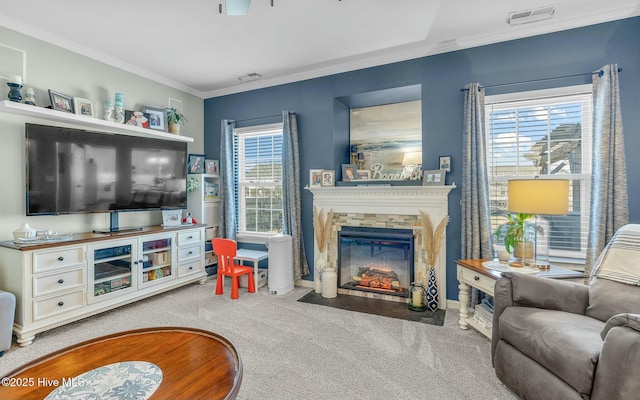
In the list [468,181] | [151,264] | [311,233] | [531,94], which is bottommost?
[151,264]

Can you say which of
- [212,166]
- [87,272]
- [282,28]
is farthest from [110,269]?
[282,28]

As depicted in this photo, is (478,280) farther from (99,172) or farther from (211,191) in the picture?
(99,172)

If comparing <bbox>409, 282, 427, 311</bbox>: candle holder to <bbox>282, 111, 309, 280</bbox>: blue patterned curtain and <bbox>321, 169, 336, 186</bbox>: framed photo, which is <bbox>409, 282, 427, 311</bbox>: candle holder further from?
<bbox>321, 169, 336, 186</bbox>: framed photo

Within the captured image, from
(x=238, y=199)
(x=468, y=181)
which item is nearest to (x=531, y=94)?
(x=468, y=181)

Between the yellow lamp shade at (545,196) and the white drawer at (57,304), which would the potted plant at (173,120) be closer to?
the white drawer at (57,304)

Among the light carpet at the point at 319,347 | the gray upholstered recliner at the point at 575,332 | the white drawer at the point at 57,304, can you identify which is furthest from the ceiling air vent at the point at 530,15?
the white drawer at the point at 57,304

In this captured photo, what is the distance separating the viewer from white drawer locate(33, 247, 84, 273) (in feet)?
8.02

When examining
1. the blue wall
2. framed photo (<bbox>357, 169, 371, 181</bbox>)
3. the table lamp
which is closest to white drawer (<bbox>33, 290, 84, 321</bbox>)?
the blue wall

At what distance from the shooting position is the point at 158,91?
3971mm

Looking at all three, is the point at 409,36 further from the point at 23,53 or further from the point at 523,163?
the point at 23,53

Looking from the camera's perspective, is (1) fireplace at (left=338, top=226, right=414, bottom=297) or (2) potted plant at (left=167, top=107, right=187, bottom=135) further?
(2) potted plant at (left=167, top=107, right=187, bottom=135)

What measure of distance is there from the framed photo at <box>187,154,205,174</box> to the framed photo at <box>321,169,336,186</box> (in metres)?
1.89

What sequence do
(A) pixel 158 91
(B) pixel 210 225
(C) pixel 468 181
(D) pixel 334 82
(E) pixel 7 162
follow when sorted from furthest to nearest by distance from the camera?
(B) pixel 210 225
(A) pixel 158 91
(D) pixel 334 82
(C) pixel 468 181
(E) pixel 7 162

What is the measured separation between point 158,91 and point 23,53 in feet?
4.42
